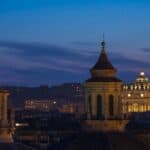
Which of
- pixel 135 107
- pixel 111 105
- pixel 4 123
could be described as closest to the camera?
pixel 4 123

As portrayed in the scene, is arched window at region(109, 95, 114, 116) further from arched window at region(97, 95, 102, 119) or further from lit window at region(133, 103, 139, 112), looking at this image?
lit window at region(133, 103, 139, 112)

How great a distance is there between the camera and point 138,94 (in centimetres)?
14912

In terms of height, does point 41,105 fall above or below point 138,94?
below

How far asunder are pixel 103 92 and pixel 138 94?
292 ft

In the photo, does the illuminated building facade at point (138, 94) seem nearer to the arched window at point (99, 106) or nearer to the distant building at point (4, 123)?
the arched window at point (99, 106)

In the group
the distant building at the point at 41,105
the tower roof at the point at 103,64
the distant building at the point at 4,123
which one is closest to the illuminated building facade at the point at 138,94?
the distant building at the point at 41,105

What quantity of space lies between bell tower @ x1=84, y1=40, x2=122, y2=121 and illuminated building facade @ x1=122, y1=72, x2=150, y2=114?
68041 mm

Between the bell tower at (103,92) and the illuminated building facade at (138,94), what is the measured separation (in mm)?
68041

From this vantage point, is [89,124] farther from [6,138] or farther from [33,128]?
[33,128]

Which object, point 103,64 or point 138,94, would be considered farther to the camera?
point 138,94

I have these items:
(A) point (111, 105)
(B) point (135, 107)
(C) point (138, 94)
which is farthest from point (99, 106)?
(C) point (138, 94)

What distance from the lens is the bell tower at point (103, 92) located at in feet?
197

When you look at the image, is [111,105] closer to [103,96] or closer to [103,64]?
[103,96]

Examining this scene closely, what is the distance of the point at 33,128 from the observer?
263ft
